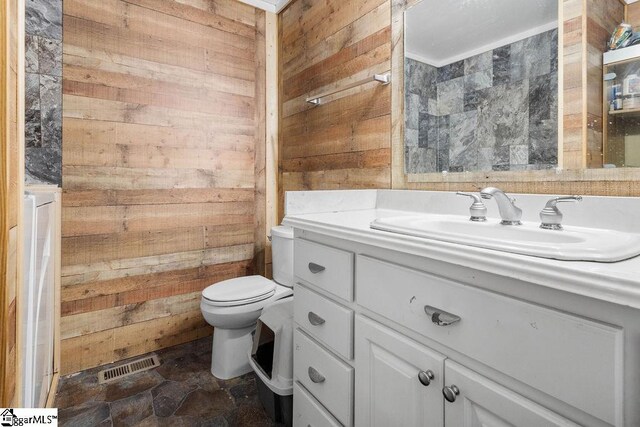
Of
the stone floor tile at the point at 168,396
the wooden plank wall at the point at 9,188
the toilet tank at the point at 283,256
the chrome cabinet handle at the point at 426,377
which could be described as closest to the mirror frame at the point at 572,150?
the chrome cabinet handle at the point at 426,377

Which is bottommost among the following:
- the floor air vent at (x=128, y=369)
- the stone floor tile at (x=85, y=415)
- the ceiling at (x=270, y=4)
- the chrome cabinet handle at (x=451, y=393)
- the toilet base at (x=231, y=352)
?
the stone floor tile at (x=85, y=415)

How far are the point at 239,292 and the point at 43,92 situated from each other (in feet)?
4.85

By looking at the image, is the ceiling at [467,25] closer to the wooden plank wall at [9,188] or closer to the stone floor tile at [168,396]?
the wooden plank wall at [9,188]

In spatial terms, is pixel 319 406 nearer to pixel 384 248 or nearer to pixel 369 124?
pixel 384 248

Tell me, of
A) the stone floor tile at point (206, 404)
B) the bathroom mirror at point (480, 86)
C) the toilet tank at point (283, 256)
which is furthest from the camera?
the toilet tank at point (283, 256)

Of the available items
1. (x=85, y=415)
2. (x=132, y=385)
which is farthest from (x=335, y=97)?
(x=85, y=415)

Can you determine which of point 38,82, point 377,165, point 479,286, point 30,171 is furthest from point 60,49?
point 479,286

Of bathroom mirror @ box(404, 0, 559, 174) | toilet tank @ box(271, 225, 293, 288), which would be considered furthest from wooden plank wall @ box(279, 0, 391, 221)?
toilet tank @ box(271, 225, 293, 288)

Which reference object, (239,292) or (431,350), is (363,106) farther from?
(431,350)

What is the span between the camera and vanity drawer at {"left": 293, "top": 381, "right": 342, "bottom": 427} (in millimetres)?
1087

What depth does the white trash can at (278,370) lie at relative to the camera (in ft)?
4.65

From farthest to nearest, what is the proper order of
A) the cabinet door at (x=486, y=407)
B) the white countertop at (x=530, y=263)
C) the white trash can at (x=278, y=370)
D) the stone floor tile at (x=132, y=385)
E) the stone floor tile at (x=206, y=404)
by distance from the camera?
the stone floor tile at (x=132, y=385) → the stone floor tile at (x=206, y=404) → the white trash can at (x=278, y=370) → the cabinet door at (x=486, y=407) → the white countertop at (x=530, y=263)

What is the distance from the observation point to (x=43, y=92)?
1.75 meters

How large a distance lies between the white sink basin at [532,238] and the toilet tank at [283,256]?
1.03m
